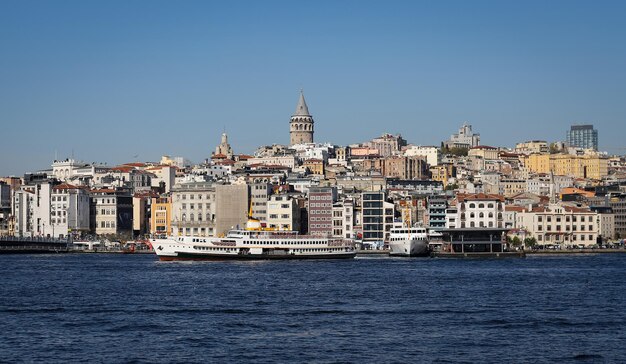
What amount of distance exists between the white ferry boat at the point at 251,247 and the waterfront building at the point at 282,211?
24.1m

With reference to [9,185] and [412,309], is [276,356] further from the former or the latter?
[9,185]

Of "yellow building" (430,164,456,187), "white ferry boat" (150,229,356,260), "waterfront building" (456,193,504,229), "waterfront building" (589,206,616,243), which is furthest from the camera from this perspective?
"yellow building" (430,164,456,187)

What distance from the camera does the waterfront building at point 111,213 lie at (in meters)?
122

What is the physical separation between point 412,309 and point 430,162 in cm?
13241

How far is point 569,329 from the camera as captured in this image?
105ft

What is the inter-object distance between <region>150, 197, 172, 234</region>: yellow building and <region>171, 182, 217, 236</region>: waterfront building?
11.8 ft

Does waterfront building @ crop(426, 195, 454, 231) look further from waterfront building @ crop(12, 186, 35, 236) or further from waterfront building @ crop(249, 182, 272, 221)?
waterfront building @ crop(12, 186, 35, 236)

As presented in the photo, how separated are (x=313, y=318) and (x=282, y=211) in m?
72.9

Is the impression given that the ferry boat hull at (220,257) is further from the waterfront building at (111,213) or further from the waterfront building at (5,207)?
the waterfront building at (5,207)

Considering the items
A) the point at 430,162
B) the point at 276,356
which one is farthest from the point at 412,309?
the point at 430,162

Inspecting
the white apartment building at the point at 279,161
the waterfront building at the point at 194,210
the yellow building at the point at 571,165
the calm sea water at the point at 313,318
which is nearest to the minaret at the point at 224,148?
the white apartment building at the point at 279,161

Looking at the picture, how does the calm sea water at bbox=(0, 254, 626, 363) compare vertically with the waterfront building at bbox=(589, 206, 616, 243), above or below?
below

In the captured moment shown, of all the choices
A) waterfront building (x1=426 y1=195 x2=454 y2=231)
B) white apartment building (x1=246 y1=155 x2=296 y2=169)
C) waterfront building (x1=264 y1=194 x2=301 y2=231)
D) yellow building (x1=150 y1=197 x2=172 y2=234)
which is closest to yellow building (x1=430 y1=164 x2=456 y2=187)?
white apartment building (x1=246 y1=155 x2=296 y2=169)

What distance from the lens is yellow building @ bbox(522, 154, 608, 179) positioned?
565 ft
